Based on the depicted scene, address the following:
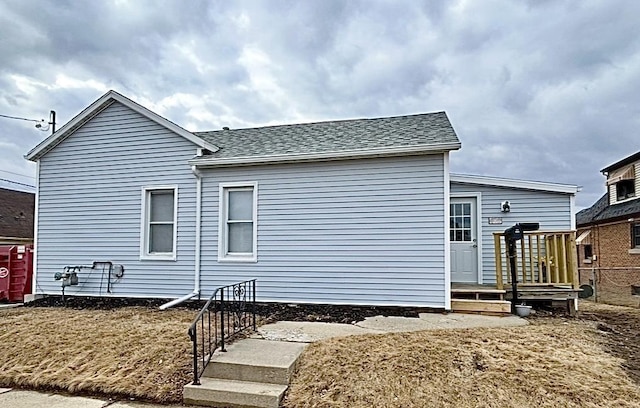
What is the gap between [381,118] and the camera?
31.9 feet

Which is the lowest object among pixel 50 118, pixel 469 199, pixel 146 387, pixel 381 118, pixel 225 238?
pixel 146 387

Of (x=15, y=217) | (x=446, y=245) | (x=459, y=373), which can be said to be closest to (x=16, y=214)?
(x=15, y=217)

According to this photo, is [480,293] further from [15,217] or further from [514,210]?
[15,217]

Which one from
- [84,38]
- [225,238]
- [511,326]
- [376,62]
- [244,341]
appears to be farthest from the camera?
[376,62]

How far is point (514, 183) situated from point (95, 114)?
958 centimetres

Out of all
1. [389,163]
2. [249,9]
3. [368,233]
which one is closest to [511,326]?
[368,233]

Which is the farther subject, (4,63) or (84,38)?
(4,63)

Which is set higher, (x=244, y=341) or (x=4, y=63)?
(x=4, y=63)

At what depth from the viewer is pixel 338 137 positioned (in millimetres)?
8398

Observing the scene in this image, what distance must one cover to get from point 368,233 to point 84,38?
31.9ft

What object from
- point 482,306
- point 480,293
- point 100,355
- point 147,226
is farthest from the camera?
point 147,226

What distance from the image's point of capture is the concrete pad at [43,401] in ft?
13.7

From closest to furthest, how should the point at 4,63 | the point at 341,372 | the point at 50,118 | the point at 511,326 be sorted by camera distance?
1. the point at 341,372
2. the point at 511,326
3. the point at 4,63
4. the point at 50,118

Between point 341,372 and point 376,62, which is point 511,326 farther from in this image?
point 376,62
